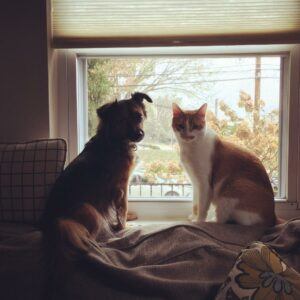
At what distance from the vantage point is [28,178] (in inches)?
66.4

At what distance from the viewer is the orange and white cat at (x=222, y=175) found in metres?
1.58

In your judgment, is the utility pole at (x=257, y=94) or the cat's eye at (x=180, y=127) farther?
the utility pole at (x=257, y=94)

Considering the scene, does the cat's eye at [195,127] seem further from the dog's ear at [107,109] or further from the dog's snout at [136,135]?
the dog's ear at [107,109]

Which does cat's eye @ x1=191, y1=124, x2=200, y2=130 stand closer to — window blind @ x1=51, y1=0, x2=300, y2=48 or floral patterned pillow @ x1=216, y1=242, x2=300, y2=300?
window blind @ x1=51, y1=0, x2=300, y2=48

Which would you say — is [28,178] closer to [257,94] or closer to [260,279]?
[260,279]

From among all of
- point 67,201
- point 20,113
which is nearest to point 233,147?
point 67,201

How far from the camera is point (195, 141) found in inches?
68.3

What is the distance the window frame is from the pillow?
0.31 m

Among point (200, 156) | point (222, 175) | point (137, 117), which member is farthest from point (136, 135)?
point (222, 175)

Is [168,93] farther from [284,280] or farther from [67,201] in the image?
[284,280]

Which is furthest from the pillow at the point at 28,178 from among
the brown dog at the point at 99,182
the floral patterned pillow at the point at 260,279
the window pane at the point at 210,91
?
the floral patterned pillow at the point at 260,279

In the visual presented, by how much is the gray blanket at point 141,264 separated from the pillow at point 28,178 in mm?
182

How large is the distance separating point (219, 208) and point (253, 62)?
33.9 inches

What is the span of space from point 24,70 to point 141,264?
3.82ft
